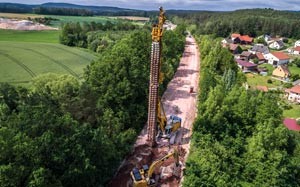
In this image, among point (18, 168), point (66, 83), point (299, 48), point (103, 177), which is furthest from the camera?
point (299, 48)

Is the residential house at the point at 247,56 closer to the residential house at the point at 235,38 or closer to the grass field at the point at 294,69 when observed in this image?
the grass field at the point at 294,69

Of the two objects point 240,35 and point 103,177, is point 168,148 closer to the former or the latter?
point 103,177

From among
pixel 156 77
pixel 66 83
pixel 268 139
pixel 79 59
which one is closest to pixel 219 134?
pixel 268 139

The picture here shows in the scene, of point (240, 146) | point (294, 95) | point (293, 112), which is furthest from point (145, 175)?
point (294, 95)

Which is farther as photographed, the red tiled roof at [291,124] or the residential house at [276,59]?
the residential house at [276,59]

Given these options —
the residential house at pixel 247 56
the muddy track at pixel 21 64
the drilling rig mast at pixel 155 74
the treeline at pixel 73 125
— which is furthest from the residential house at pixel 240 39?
the drilling rig mast at pixel 155 74

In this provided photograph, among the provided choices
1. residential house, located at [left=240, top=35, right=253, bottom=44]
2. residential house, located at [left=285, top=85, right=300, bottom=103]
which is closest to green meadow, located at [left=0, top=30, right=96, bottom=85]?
residential house, located at [left=285, top=85, right=300, bottom=103]

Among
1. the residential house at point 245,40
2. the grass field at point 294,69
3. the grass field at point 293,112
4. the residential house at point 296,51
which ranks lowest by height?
the grass field at point 293,112
